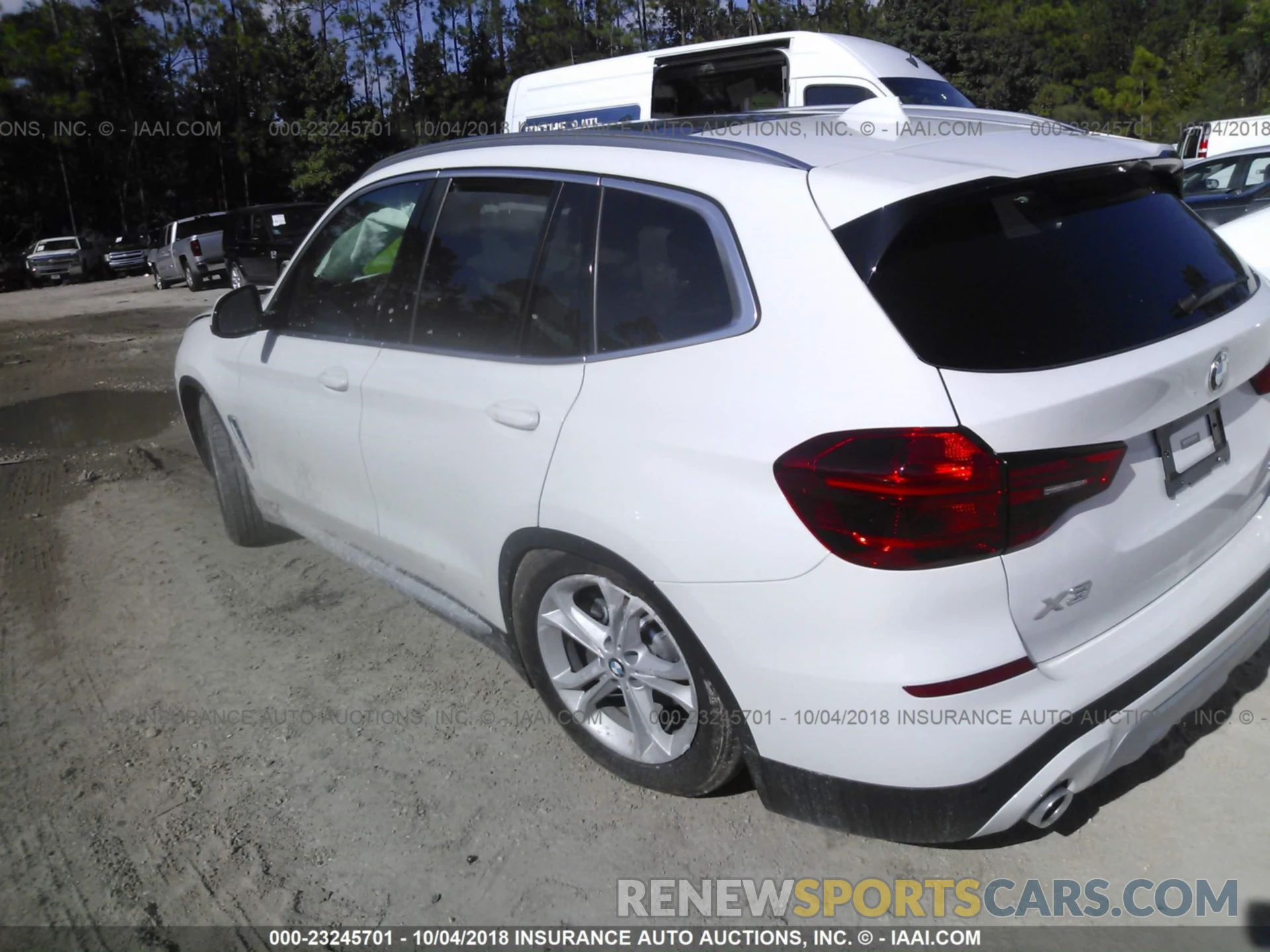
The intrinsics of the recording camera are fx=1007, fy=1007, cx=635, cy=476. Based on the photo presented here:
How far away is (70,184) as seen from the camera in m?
41.3

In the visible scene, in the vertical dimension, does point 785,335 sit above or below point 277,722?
above

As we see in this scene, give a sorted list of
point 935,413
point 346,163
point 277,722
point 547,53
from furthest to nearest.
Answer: point 547,53, point 346,163, point 277,722, point 935,413

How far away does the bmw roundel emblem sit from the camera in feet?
7.97

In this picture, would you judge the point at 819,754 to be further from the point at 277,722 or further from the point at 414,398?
the point at 277,722

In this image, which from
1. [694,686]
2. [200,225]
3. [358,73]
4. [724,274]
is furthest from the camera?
[358,73]

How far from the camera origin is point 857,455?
208 centimetres

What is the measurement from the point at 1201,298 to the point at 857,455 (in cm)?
118

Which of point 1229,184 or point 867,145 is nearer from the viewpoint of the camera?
point 867,145

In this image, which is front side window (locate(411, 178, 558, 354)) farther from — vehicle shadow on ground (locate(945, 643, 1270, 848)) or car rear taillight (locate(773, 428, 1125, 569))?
vehicle shadow on ground (locate(945, 643, 1270, 848))

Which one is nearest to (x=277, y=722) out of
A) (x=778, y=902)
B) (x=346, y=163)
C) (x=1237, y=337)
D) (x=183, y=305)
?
(x=778, y=902)

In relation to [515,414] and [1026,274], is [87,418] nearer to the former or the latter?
[515,414]

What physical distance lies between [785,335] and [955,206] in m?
0.49

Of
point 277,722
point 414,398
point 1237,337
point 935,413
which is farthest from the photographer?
point 277,722

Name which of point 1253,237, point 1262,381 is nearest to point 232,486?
point 1262,381
